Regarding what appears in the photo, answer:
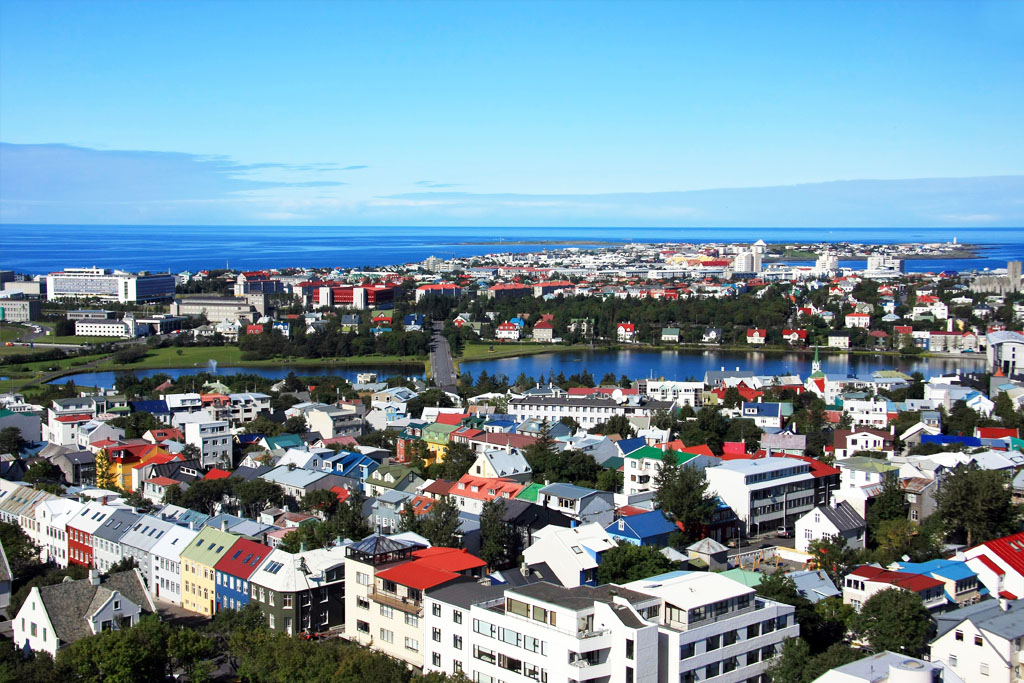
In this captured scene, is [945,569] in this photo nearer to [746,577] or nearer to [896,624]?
[896,624]

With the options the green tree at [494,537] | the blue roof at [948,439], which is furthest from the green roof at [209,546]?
the blue roof at [948,439]

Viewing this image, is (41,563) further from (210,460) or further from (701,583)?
(701,583)

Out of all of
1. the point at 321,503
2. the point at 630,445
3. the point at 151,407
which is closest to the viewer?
the point at 321,503

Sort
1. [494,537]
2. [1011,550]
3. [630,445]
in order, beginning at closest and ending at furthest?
[1011,550], [494,537], [630,445]

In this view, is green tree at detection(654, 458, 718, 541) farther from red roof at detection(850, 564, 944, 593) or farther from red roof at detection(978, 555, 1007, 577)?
red roof at detection(978, 555, 1007, 577)

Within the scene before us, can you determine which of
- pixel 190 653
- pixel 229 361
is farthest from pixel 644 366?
pixel 190 653

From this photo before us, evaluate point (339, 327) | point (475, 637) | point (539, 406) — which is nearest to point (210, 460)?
point (539, 406)
